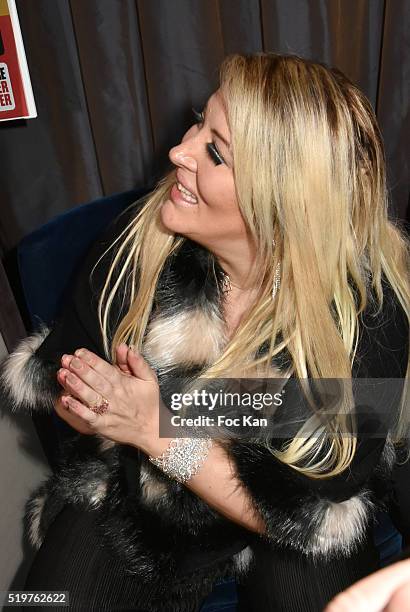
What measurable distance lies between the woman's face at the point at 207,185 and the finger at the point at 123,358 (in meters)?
0.20

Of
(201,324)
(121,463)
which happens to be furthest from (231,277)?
(121,463)

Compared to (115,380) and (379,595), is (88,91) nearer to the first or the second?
(115,380)

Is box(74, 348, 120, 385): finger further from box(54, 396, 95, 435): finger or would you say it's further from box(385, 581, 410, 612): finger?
box(385, 581, 410, 612): finger

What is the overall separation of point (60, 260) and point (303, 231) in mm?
517

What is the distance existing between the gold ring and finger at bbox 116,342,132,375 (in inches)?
2.6

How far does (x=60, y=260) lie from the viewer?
1.21m

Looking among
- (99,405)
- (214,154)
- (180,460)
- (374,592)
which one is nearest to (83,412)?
(99,405)

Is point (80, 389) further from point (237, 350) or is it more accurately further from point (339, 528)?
point (339, 528)

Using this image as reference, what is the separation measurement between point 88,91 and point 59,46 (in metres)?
0.11

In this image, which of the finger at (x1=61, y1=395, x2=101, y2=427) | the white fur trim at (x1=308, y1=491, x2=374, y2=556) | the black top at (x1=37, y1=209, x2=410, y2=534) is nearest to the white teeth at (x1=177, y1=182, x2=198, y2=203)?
the black top at (x1=37, y1=209, x2=410, y2=534)

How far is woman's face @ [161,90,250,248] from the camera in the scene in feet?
3.01

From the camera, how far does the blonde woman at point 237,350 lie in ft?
2.93

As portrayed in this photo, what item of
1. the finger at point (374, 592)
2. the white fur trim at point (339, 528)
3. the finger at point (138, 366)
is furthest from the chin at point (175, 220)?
the finger at point (374, 592)

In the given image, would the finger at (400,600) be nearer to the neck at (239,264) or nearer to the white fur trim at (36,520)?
the neck at (239,264)
